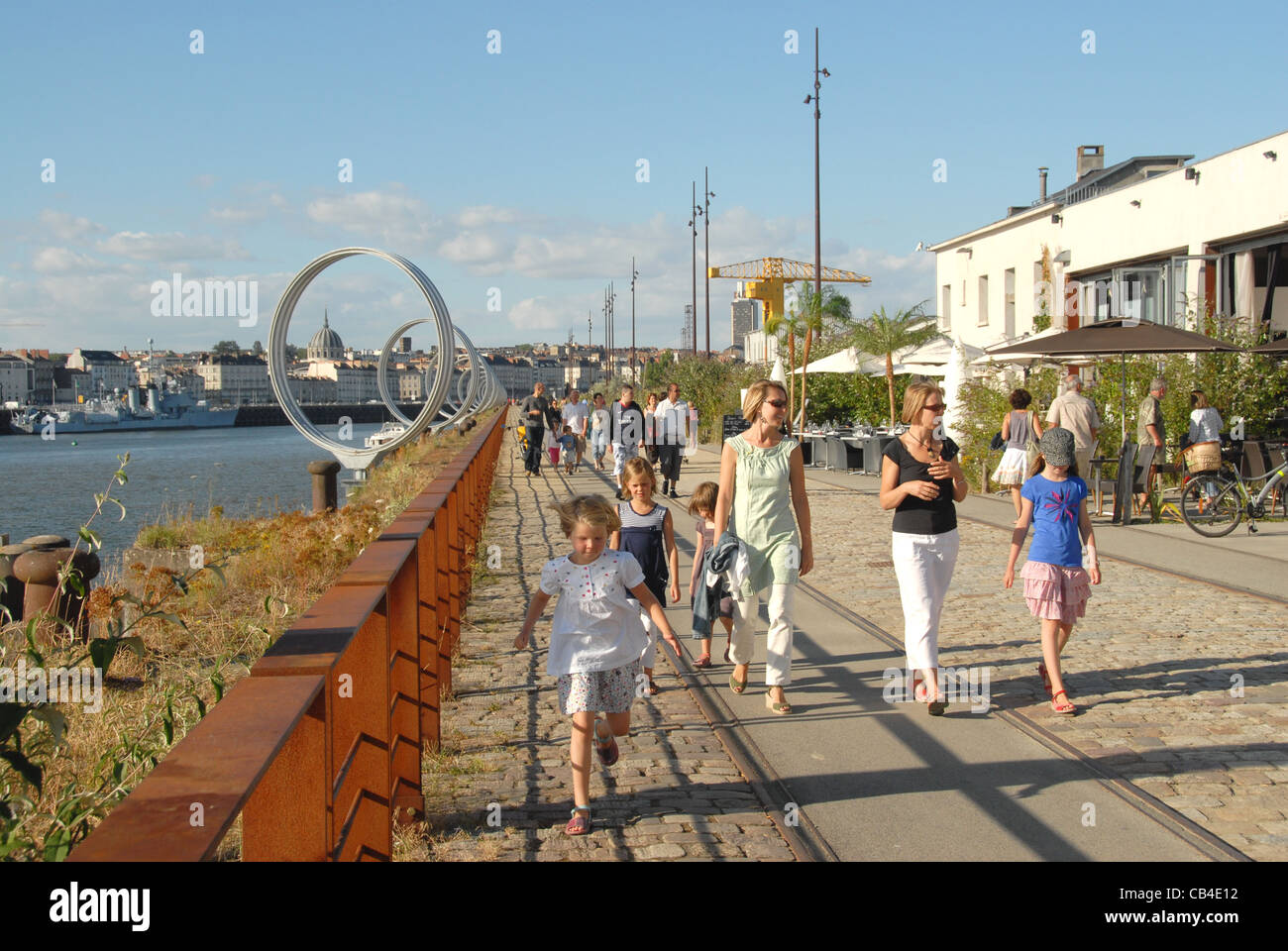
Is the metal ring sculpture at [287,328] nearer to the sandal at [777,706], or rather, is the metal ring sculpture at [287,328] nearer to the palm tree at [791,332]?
the palm tree at [791,332]

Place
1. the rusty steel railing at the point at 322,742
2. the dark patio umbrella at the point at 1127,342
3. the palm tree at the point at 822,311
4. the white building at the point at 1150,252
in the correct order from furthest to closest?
the palm tree at the point at 822,311
the white building at the point at 1150,252
the dark patio umbrella at the point at 1127,342
the rusty steel railing at the point at 322,742

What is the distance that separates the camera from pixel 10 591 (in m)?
13.1

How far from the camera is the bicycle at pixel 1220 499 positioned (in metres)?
13.3

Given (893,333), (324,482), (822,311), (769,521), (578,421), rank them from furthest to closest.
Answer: (822,311)
(893,333)
(578,421)
(324,482)
(769,521)

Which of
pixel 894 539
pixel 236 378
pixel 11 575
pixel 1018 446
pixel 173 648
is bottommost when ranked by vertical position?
pixel 173 648

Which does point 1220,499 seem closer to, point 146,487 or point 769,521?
point 769,521

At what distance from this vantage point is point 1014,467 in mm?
15000

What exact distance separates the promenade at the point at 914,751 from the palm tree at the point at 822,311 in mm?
20846

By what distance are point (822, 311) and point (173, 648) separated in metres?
26.6

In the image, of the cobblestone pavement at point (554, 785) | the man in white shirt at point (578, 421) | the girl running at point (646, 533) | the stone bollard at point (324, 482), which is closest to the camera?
the cobblestone pavement at point (554, 785)

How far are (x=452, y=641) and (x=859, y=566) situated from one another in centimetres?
480

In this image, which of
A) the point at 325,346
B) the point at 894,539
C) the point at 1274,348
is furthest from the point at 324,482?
the point at 325,346

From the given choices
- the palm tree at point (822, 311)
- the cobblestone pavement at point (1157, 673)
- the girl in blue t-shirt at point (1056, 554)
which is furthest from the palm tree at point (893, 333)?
the girl in blue t-shirt at point (1056, 554)
